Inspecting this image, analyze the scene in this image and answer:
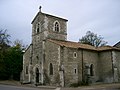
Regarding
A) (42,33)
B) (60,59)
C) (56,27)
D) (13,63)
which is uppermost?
(56,27)

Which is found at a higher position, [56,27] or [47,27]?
[56,27]

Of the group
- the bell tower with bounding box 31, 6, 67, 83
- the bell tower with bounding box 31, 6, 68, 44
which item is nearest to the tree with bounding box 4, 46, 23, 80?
the bell tower with bounding box 31, 6, 67, 83

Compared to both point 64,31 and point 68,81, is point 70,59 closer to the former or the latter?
point 68,81

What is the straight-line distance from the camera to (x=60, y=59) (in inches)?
1388

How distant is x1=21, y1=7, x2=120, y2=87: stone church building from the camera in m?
35.2

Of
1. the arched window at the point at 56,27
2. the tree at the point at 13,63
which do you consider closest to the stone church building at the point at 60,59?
the arched window at the point at 56,27

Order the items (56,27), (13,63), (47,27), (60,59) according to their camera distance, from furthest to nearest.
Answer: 1. (13,63)
2. (56,27)
3. (47,27)
4. (60,59)

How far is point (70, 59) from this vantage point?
35.2 metres

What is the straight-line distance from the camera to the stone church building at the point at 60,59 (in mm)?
35219

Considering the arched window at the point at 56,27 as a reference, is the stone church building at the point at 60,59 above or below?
below

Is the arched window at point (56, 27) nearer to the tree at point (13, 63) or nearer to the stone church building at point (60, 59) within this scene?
the stone church building at point (60, 59)

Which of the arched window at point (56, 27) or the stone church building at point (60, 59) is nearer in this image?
the stone church building at point (60, 59)

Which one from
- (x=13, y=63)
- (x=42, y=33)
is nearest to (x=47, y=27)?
(x=42, y=33)

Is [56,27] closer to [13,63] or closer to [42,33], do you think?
[42,33]
